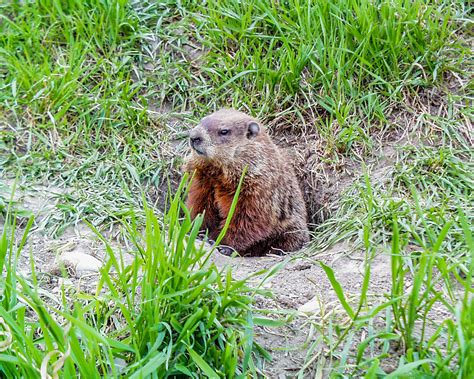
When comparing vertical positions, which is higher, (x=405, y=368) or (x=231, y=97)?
(x=231, y=97)

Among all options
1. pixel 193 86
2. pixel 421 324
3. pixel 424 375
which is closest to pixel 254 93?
pixel 193 86

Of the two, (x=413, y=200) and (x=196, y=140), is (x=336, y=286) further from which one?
(x=196, y=140)

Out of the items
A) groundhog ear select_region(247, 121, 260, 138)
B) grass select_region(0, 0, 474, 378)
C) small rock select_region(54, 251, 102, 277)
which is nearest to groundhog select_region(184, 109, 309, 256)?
groundhog ear select_region(247, 121, 260, 138)

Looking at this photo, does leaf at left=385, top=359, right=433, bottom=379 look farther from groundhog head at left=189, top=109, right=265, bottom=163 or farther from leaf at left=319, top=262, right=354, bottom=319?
groundhog head at left=189, top=109, right=265, bottom=163

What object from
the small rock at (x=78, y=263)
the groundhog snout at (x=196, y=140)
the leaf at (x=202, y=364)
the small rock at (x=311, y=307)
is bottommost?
the small rock at (x=78, y=263)

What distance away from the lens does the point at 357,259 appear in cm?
352

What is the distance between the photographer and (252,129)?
4387 millimetres

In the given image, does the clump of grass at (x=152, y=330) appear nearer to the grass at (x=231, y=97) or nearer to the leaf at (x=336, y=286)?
the leaf at (x=336, y=286)

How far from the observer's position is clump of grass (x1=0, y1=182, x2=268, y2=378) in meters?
2.37

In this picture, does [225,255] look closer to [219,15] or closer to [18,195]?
[18,195]

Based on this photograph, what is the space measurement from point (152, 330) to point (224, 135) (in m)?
1.99

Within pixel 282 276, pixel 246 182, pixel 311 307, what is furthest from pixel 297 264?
pixel 246 182

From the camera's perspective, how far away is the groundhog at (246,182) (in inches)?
170

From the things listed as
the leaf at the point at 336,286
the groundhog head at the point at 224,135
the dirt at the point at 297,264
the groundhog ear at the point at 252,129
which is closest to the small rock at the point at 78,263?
the dirt at the point at 297,264
